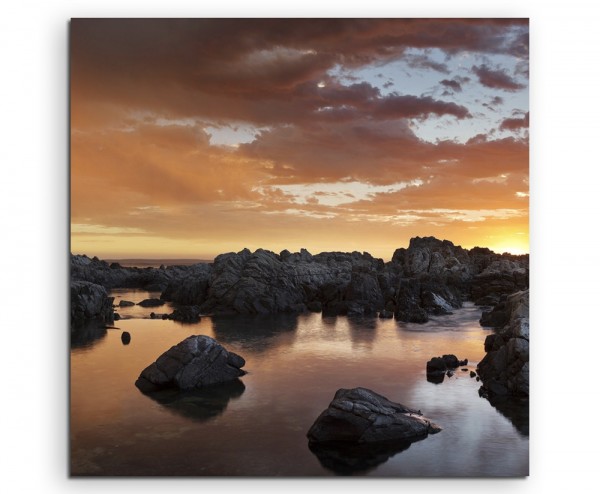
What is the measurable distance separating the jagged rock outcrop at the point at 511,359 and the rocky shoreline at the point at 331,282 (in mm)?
1054

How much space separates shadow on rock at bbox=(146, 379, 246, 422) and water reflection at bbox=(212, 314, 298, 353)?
2.72m

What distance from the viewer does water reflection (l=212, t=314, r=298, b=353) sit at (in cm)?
1703

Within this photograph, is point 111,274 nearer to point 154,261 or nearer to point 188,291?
point 154,261

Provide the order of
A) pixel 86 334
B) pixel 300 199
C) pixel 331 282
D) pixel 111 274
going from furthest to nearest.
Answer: pixel 331 282, pixel 111 274, pixel 86 334, pixel 300 199

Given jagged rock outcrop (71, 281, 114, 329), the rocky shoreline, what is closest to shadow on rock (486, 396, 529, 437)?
the rocky shoreline

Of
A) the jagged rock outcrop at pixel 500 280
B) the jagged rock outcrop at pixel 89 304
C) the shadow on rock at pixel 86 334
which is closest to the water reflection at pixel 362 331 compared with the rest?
the jagged rock outcrop at pixel 500 280

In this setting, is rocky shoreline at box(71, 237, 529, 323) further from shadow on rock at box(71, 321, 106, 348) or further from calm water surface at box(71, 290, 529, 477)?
calm water surface at box(71, 290, 529, 477)

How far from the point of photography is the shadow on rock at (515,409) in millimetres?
9625

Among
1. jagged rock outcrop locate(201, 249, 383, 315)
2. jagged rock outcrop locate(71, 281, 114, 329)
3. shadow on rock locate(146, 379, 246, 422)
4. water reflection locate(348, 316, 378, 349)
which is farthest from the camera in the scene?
jagged rock outcrop locate(201, 249, 383, 315)

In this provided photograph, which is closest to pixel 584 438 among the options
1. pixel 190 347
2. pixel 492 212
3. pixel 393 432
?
pixel 393 432

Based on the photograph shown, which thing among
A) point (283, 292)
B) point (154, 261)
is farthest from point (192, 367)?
point (283, 292)

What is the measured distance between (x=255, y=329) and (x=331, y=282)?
12.5ft

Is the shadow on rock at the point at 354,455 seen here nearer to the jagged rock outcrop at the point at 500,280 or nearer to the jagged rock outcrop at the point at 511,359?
the jagged rock outcrop at the point at 511,359

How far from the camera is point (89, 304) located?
14.5 metres
